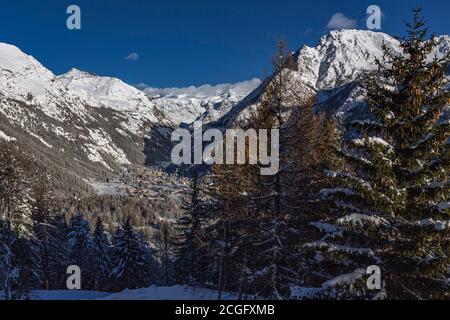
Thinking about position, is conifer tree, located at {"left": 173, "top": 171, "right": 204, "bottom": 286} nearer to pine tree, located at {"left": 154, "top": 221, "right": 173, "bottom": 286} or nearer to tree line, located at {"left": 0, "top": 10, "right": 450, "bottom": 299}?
pine tree, located at {"left": 154, "top": 221, "right": 173, "bottom": 286}

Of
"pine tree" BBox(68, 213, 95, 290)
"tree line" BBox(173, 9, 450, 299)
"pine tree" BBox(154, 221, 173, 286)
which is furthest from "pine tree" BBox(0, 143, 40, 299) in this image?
"pine tree" BBox(68, 213, 95, 290)

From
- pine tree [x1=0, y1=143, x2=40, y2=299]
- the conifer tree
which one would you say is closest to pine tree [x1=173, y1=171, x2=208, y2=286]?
the conifer tree

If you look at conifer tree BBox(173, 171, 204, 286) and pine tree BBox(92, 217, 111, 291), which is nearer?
conifer tree BBox(173, 171, 204, 286)

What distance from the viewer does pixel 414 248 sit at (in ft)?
47.7

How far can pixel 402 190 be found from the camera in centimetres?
1457

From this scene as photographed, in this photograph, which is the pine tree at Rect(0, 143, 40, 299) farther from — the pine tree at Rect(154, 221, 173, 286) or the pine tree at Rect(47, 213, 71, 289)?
the pine tree at Rect(47, 213, 71, 289)

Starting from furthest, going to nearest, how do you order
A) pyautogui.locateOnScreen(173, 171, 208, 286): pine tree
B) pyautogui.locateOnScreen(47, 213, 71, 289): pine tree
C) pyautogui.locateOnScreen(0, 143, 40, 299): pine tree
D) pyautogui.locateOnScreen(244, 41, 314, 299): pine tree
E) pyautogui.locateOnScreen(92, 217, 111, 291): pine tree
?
pyautogui.locateOnScreen(92, 217, 111, 291): pine tree, pyautogui.locateOnScreen(47, 213, 71, 289): pine tree, pyautogui.locateOnScreen(173, 171, 208, 286): pine tree, pyautogui.locateOnScreen(0, 143, 40, 299): pine tree, pyautogui.locateOnScreen(244, 41, 314, 299): pine tree

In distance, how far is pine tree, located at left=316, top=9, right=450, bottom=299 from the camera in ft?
47.9

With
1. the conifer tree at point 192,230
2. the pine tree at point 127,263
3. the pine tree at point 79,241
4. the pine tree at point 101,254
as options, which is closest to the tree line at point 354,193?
the conifer tree at point 192,230

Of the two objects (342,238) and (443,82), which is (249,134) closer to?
(342,238)

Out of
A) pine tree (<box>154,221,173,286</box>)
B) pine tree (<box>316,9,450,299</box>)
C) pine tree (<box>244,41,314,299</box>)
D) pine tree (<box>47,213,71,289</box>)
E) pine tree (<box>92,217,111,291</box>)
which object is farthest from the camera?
pine tree (<box>154,221,173,286</box>)

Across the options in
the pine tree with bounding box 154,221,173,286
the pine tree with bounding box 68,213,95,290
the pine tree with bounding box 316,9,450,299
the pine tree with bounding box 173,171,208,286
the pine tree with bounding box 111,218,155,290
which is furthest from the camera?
the pine tree with bounding box 154,221,173,286

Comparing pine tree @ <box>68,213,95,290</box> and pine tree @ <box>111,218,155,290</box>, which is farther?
pine tree @ <box>68,213,95,290</box>
